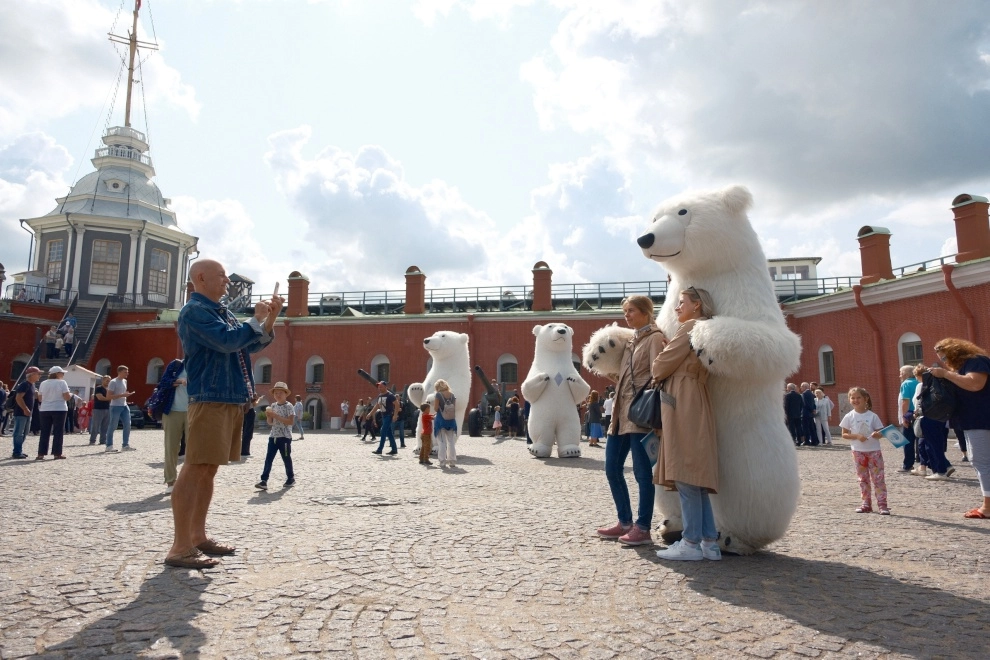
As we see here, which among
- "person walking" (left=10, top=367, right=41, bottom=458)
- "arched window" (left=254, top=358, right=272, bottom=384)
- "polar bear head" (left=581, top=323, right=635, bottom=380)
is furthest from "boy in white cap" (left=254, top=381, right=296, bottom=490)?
"arched window" (left=254, top=358, right=272, bottom=384)

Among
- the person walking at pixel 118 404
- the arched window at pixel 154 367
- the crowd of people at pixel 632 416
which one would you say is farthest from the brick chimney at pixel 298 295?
the crowd of people at pixel 632 416

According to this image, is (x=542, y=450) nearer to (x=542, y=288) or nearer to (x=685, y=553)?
(x=685, y=553)

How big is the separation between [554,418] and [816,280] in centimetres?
1947

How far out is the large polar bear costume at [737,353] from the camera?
374cm

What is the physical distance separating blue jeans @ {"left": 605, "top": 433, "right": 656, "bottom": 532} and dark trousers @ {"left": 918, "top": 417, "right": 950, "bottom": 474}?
547 cm

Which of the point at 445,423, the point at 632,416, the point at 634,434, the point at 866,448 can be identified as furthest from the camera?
the point at 445,423

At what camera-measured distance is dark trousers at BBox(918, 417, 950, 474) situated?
806 centimetres

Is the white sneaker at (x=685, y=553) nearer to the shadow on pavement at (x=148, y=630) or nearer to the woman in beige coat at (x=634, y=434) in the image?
the woman in beige coat at (x=634, y=434)

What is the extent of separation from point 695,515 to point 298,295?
2768cm

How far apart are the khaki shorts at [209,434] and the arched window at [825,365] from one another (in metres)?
21.7

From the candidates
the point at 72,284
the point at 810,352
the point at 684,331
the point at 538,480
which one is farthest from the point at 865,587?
the point at 72,284

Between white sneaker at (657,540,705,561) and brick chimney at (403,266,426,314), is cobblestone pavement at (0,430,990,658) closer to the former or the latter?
white sneaker at (657,540,705,561)

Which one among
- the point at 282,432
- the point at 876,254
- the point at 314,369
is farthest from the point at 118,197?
the point at 876,254

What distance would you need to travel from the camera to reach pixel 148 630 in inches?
106
